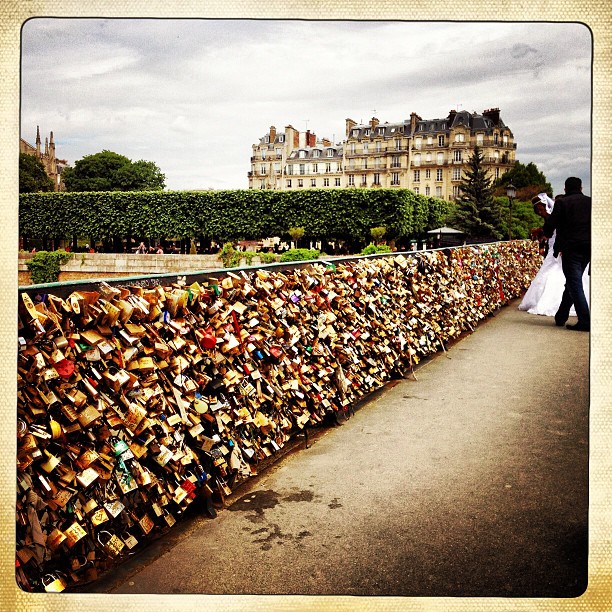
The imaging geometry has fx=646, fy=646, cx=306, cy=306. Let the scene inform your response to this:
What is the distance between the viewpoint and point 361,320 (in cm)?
583

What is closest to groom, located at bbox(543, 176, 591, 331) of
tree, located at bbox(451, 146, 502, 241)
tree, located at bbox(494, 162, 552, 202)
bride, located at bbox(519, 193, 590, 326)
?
bride, located at bbox(519, 193, 590, 326)

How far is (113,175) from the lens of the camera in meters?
42.9

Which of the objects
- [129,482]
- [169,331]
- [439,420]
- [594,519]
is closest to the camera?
[594,519]

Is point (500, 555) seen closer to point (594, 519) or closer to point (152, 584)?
point (594, 519)

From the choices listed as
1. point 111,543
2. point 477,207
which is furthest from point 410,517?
point 477,207

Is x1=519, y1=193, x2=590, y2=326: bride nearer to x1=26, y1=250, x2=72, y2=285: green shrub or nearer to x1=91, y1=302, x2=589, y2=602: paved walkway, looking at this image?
x1=91, y1=302, x2=589, y2=602: paved walkway

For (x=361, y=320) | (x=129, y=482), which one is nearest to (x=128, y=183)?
(x=361, y=320)

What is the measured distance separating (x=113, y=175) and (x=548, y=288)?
122ft

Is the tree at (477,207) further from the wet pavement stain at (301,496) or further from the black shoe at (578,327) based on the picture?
the wet pavement stain at (301,496)

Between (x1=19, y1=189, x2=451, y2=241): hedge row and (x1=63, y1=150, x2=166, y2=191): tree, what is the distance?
1367mm

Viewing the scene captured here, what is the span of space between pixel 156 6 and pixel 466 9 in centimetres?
118

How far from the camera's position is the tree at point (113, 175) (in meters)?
39.2

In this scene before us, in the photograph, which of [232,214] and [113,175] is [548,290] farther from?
[113,175]

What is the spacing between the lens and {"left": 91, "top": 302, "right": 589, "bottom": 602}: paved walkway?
267 cm
